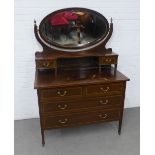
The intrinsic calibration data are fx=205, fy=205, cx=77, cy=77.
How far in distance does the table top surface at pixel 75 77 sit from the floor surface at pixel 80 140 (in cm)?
68

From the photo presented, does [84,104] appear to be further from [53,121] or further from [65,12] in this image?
[65,12]

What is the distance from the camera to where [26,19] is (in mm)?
2201

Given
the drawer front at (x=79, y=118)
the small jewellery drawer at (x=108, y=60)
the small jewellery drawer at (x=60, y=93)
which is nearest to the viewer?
the small jewellery drawer at (x=60, y=93)

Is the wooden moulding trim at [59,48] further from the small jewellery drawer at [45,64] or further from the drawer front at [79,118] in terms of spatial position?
the drawer front at [79,118]

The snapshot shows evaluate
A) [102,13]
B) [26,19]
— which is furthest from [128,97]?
[26,19]

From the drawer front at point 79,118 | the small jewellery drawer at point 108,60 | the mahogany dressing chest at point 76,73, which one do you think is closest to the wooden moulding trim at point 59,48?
the mahogany dressing chest at point 76,73

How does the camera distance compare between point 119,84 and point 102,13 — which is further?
point 102,13

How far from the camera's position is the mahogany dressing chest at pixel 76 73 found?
1.96 meters

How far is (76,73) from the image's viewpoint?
2203mm

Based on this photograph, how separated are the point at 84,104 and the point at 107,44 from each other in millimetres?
840

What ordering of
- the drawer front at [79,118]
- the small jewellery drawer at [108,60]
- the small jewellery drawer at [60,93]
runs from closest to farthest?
1. the small jewellery drawer at [60,93]
2. the drawer front at [79,118]
3. the small jewellery drawer at [108,60]

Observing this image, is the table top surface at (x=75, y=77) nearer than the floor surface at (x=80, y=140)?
Yes

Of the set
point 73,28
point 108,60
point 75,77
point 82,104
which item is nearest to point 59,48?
point 73,28

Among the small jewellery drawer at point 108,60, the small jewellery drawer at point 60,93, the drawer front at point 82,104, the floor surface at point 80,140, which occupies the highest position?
the small jewellery drawer at point 108,60
